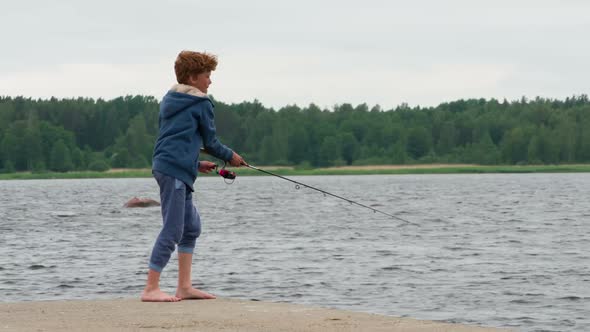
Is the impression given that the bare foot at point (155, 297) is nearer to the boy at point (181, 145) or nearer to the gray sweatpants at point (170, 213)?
the boy at point (181, 145)

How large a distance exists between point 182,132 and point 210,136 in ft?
0.79

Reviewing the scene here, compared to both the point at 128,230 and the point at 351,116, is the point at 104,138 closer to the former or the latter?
the point at 351,116

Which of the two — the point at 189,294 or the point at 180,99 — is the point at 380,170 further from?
the point at 180,99

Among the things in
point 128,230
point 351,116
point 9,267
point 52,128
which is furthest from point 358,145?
point 9,267

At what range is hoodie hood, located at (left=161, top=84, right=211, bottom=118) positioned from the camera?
8078 millimetres

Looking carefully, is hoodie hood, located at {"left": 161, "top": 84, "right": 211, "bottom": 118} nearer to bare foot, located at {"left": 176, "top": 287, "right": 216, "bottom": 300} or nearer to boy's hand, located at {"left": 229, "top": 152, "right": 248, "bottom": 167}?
boy's hand, located at {"left": 229, "top": 152, "right": 248, "bottom": 167}

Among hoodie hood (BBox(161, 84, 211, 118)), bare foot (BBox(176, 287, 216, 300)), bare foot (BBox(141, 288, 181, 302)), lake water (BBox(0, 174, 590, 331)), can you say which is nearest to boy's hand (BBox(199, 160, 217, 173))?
hoodie hood (BBox(161, 84, 211, 118))

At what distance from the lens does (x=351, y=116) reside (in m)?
188

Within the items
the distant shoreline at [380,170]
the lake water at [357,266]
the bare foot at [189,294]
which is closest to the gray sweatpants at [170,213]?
the bare foot at [189,294]

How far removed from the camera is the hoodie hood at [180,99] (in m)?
8.08

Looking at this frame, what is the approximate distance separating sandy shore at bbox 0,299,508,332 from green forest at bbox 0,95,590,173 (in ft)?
480

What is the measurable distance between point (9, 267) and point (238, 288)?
5.68 metres

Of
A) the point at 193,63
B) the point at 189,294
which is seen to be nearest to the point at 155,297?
the point at 189,294

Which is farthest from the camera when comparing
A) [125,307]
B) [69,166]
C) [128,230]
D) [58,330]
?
[69,166]
